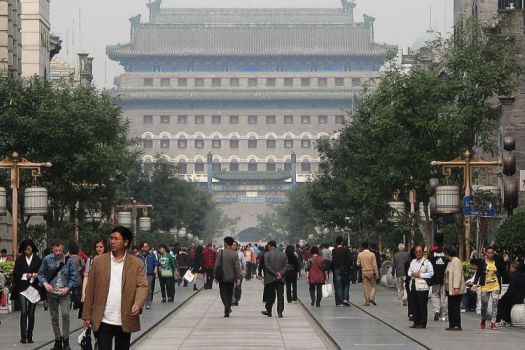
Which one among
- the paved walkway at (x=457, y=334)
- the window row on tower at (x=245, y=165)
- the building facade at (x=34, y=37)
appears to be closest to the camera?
the paved walkway at (x=457, y=334)

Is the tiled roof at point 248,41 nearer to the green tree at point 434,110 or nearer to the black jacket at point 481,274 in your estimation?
the green tree at point 434,110

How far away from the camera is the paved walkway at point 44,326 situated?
24672 mm

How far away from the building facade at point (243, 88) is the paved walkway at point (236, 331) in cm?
12976

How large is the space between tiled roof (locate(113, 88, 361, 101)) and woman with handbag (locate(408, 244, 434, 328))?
141 meters

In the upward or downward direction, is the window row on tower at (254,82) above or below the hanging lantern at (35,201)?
above

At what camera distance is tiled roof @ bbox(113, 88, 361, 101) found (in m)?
171

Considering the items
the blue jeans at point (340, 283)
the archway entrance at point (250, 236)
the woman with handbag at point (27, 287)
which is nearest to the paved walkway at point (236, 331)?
the blue jeans at point (340, 283)

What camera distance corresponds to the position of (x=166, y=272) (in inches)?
1661

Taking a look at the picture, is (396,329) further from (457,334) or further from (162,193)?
(162,193)

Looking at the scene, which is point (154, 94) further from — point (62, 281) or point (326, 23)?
point (62, 281)

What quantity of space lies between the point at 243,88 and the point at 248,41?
7.80 m

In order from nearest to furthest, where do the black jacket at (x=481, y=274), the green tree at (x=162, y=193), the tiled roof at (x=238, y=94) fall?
the black jacket at (x=481, y=274) → the green tree at (x=162, y=193) → the tiled roof at (x=238, y=94)

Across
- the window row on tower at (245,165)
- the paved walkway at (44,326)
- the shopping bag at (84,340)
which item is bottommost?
the paved walkway at (44,326)

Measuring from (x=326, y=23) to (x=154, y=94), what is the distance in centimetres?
2177
